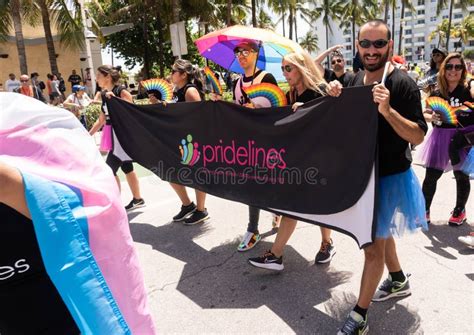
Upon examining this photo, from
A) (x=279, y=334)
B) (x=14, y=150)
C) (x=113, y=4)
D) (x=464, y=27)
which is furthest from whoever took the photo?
(x=464, y=27)

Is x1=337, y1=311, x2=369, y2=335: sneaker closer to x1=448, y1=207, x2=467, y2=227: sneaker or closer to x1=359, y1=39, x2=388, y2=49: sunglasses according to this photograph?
x1=359, y1=39, x2=388, y2=49: sunglasses

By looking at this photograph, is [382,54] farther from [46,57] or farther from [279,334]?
[46,57]

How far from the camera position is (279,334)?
107 inches

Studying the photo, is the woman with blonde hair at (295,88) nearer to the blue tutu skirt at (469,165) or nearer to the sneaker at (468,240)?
the sneaker at (468,240)

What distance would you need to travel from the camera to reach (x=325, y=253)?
3670 mm

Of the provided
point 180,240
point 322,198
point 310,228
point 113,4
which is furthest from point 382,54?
point 113,4

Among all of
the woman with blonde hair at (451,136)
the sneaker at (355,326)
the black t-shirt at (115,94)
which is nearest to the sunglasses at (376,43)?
the sneaker at (355,326)

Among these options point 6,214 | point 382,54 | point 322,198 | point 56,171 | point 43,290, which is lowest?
point 322,198

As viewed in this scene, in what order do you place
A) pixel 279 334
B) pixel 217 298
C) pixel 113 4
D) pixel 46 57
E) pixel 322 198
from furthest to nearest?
pixel 113 4
pixel 46 57
pixel 217 298
pixel 322 198
pixel 279 334

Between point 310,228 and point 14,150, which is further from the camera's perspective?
point 310,228

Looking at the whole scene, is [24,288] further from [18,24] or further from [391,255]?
[18,24]

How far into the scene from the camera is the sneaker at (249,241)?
13.2ft

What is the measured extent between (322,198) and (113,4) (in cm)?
3120

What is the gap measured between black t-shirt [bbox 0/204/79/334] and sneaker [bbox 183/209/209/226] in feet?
11.2
